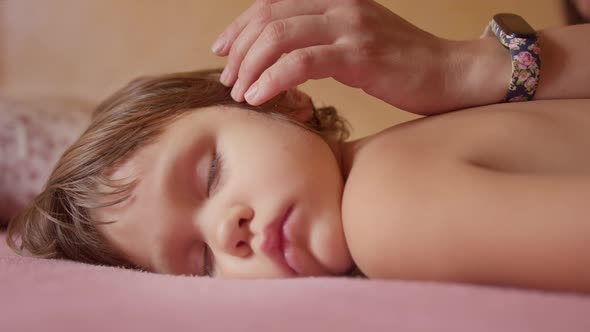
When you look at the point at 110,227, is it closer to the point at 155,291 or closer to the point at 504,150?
the point at 155,291

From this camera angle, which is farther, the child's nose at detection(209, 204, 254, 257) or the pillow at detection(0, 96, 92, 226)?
the pillow at detection(0, 96, 92, 226)

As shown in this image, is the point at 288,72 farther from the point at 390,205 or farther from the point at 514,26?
the point at 514,26

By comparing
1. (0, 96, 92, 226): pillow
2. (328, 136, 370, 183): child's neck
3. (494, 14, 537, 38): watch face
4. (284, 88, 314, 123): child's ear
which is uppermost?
(494, 14, 537, 38): watch face

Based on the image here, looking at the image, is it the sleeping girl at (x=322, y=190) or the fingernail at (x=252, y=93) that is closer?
the sleeping girl at (x=322, y=190)

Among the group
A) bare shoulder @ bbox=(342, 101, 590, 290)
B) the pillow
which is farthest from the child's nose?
the pillow

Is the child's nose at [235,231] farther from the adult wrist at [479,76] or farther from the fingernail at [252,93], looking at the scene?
the adult wrist at [479,76]

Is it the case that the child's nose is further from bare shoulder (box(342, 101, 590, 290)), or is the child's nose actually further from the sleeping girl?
bare shoulder (box(342, 101, 590, 290))

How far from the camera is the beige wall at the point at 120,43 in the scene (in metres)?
1.51

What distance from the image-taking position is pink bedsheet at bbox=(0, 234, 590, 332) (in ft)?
1.29

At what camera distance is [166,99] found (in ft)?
2.81

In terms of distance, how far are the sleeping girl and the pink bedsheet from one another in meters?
0.05

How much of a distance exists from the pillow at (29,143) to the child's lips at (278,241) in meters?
0.87

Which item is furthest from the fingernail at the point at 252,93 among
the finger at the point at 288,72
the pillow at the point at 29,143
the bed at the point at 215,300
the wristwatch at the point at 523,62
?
the pillow at the point at 29,143

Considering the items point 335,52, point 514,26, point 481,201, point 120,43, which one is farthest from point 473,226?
point 120,43
